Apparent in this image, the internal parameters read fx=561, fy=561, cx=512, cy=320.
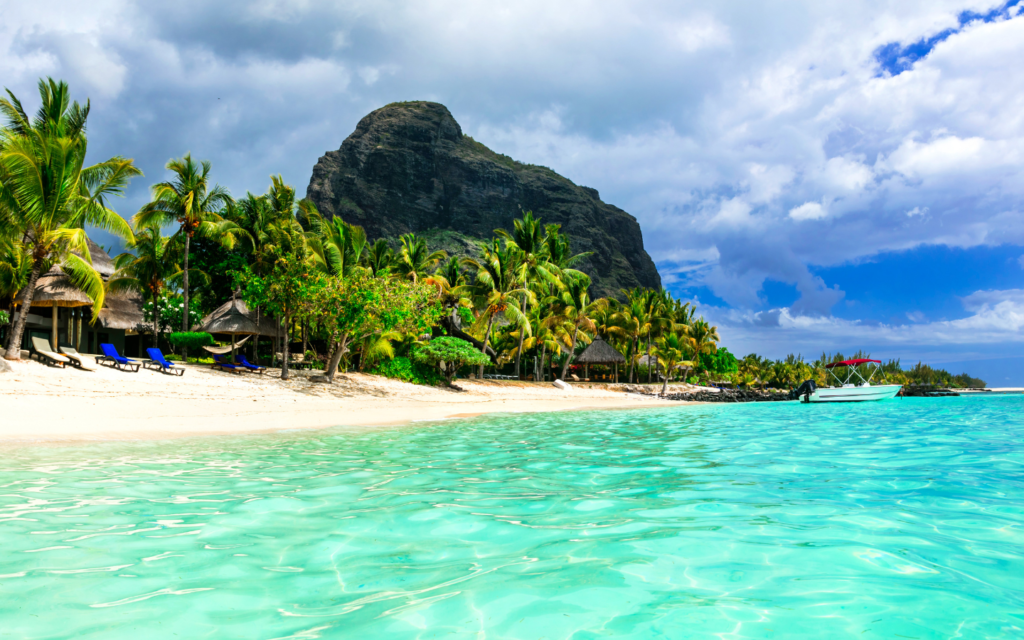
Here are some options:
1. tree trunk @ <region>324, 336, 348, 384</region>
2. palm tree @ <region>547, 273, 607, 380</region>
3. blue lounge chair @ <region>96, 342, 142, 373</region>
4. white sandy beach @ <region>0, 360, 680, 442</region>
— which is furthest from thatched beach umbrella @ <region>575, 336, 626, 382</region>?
blue lounge chair @ <region>96, 342, 142, 373</region>

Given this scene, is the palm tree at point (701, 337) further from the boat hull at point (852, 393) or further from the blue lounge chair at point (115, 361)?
the blue lounge chair at point (115, 361)

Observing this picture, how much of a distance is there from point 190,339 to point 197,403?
10812 millimetres

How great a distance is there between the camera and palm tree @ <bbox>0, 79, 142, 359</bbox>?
15094 millimetres

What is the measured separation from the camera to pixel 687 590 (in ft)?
8.71

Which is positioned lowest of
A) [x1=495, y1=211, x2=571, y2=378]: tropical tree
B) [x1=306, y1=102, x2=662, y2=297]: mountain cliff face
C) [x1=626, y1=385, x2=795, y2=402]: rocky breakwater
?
[x1=626, y1=385, x2=795, y2=402]: rocky breakwater

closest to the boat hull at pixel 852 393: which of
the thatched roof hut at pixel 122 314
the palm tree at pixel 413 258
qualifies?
the palm tree at pixel 413 258

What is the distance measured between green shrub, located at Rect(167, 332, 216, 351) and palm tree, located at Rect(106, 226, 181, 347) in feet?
12.3

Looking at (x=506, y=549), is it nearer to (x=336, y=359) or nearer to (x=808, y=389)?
(x=336, y=359)

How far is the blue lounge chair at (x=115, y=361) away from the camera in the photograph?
17188 mm

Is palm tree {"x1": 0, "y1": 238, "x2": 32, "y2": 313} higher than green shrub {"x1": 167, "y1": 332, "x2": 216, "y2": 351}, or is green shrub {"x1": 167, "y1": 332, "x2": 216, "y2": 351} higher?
palm tree {"x1": 0, "y1": 238, "x2": 32, "y2": 313}

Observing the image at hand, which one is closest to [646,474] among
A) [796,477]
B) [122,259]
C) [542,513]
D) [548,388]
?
[796,477]

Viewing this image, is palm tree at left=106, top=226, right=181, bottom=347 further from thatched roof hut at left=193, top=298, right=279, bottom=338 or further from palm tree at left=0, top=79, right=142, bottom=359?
palm tree at left=0, top=79, right=142, bottom=359

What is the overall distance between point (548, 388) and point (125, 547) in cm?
2713

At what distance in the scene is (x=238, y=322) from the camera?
22938mm
